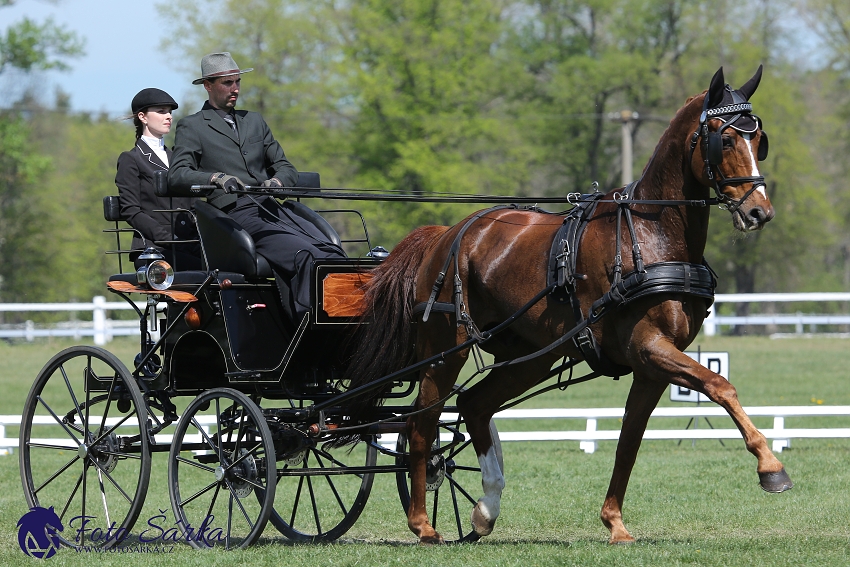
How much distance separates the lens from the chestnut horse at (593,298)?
5562mm

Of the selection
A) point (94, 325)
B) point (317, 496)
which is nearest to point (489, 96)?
point (94, 325)

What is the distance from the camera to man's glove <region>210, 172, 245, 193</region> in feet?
21.7

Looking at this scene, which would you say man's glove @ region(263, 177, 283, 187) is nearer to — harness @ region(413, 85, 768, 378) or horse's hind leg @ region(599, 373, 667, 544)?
harness @ region(413, 85, 768, 378)

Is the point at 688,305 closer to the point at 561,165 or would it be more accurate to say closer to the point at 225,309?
the point at 225,309

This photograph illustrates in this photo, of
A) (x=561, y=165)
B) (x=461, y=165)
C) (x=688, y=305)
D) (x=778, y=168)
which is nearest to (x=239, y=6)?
(x=461, y=165)

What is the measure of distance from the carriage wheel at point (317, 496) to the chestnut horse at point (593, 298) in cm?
51

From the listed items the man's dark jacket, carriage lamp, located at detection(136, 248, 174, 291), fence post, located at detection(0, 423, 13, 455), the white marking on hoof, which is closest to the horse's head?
the white marking on hoof

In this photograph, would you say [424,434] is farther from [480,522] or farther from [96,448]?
[96,448]

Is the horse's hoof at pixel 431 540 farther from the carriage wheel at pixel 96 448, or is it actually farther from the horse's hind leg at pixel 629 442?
the carriage wheel at pixel 96 448

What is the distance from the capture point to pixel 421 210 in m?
33.0

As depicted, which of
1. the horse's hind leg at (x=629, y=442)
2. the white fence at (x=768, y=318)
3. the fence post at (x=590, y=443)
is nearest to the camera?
the horse's hind leg at (x=629, y=442)

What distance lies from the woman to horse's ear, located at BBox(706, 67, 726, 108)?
10.7 feet

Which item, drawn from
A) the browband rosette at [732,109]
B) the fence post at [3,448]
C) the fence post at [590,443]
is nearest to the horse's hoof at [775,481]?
the browband rosette at [732,109]

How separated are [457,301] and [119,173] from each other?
8.20 ft
